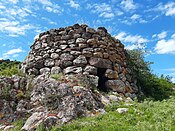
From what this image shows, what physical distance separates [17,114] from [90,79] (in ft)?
11.5

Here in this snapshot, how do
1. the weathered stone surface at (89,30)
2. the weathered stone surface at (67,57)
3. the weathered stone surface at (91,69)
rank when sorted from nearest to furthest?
the weathered stone surface at (91,69), the weathered stone surface at (67,57), the weathered stone surface at (89,30)

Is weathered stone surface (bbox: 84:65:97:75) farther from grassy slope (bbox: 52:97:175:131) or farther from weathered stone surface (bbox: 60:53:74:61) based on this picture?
grassy slope (bbox: 52:97:175:131)

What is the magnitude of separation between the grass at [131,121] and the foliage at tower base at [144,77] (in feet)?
18.0

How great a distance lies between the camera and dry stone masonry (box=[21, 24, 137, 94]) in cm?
1310

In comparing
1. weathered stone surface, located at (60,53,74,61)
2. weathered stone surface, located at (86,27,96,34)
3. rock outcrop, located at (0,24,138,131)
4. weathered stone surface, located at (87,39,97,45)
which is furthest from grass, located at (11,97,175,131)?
weathered stone surface, located at (86,27,96,34)

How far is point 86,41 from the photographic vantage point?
1369 centimetres

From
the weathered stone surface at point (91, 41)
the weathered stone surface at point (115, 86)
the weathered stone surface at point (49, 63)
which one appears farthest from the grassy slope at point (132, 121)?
the weathered stone surface at point (49, 63)

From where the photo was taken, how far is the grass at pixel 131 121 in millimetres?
7578

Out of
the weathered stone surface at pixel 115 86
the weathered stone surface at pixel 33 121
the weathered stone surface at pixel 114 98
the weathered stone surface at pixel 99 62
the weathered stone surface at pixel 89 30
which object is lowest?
the weathered stone surface at pixel 33 121

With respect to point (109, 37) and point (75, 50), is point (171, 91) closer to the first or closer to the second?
point (109, 37)

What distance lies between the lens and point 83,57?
13.2 metres

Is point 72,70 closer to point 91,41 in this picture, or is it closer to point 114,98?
point 91,41

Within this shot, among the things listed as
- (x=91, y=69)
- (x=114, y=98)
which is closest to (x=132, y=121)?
(x=114, y=98)

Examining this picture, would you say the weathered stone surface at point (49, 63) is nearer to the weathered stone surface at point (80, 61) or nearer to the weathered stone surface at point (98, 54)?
the weathered stone surface at point (80, 61)
